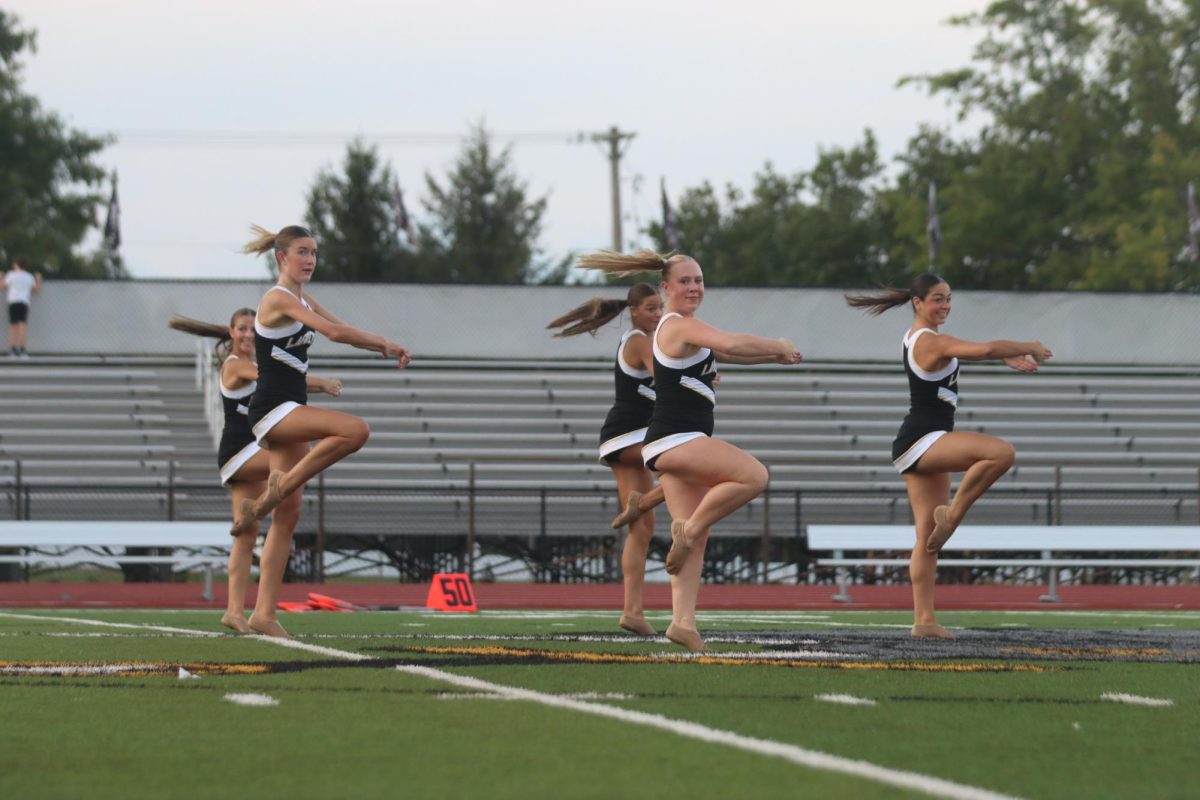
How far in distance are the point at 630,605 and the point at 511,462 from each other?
546 inches

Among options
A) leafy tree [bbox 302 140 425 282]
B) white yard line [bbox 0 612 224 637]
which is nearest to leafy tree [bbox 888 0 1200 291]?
leafy tree [bbox 302 140 425 282]

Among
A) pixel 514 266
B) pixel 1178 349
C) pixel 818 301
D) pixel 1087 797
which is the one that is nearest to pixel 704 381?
pixel 1087 797

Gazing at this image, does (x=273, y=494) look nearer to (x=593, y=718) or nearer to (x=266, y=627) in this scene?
(x=266, y=627)

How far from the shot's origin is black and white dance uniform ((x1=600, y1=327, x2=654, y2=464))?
390 inches

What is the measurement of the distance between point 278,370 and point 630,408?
1.91 metres

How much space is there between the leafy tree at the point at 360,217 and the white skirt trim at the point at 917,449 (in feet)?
192

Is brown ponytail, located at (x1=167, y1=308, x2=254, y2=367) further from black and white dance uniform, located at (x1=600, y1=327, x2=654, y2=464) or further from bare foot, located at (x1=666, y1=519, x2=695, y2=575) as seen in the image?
bare foot, located at (x1=666, y1=519, x2=695, y2=575)

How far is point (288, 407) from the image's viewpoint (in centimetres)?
928

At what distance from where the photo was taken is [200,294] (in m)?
27.9

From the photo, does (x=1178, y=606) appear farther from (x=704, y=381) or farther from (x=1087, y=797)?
(x=1087, y=797)

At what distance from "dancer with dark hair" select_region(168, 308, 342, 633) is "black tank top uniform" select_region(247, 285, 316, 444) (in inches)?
29.0

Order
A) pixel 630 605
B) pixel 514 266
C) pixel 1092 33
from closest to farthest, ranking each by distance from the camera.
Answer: pixel 630 605
pixel 1092 33
pixel 514 266

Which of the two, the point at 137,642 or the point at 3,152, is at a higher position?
the point at 3,152

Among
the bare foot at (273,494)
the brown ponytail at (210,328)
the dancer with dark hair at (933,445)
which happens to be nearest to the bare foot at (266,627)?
the bare foot at (273,494)
